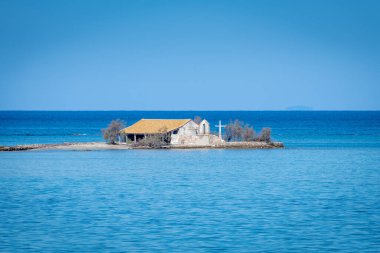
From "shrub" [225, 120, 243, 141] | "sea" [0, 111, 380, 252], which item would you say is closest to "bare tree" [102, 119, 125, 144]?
"shrub" [225, 120, 243, 141]

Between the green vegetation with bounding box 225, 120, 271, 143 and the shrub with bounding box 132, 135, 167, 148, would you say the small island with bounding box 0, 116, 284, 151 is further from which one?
the green vegetation with bounding box 225, 120, 271, 143

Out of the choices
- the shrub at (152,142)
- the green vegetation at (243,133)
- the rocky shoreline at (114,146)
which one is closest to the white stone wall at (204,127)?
the rocky shoreline at (114,146)

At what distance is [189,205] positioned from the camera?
3475 centimetres

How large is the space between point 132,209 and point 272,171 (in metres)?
19.7

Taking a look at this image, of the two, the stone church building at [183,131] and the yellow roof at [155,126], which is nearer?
the stone church building at [183,131]

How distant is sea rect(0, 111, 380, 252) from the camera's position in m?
26.4

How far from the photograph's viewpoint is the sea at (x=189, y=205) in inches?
1040

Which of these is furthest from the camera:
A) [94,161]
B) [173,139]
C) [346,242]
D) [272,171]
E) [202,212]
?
[173,139]

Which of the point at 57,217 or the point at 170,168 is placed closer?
the point at 57,217

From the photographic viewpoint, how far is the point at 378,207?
33.8 m

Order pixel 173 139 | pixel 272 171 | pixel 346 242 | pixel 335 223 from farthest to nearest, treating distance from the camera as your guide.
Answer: pixel 173 139
pixel 272 171
pixel 335 223
pixel 346 242

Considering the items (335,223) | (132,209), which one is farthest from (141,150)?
(335,223)

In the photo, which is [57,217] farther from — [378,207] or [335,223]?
[378,207]

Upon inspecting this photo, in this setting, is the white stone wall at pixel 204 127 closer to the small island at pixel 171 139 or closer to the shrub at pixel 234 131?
the small island at pixel 171 139
